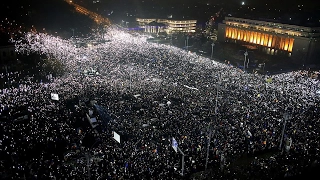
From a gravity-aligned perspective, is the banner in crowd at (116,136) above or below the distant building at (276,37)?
below

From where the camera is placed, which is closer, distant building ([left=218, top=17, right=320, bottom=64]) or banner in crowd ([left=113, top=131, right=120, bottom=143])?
banner in crowd ([left=113, top=131, right=120, bottom=143])

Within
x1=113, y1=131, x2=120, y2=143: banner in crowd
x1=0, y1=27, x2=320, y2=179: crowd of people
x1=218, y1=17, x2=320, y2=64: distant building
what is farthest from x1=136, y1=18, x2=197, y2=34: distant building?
x1=113, y1=131, x2=120, y2=143: banner in crowd

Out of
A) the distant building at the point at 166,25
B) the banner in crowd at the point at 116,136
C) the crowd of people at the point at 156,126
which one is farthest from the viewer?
the distant building at the point at 166,25

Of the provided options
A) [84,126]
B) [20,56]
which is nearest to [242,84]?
[84,126]

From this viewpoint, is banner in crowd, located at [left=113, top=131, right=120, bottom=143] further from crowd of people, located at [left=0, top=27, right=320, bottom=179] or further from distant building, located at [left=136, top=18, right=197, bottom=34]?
distant building, located at [left=136, top=18, right=197, bottom=34]

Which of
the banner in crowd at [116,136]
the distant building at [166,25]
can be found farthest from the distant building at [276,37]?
the banner in crowd at [116,136]

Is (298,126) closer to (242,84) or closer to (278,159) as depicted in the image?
(278,159)

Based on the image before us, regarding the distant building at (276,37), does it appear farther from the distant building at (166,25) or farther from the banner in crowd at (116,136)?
the banner in crowd at (116,136)
